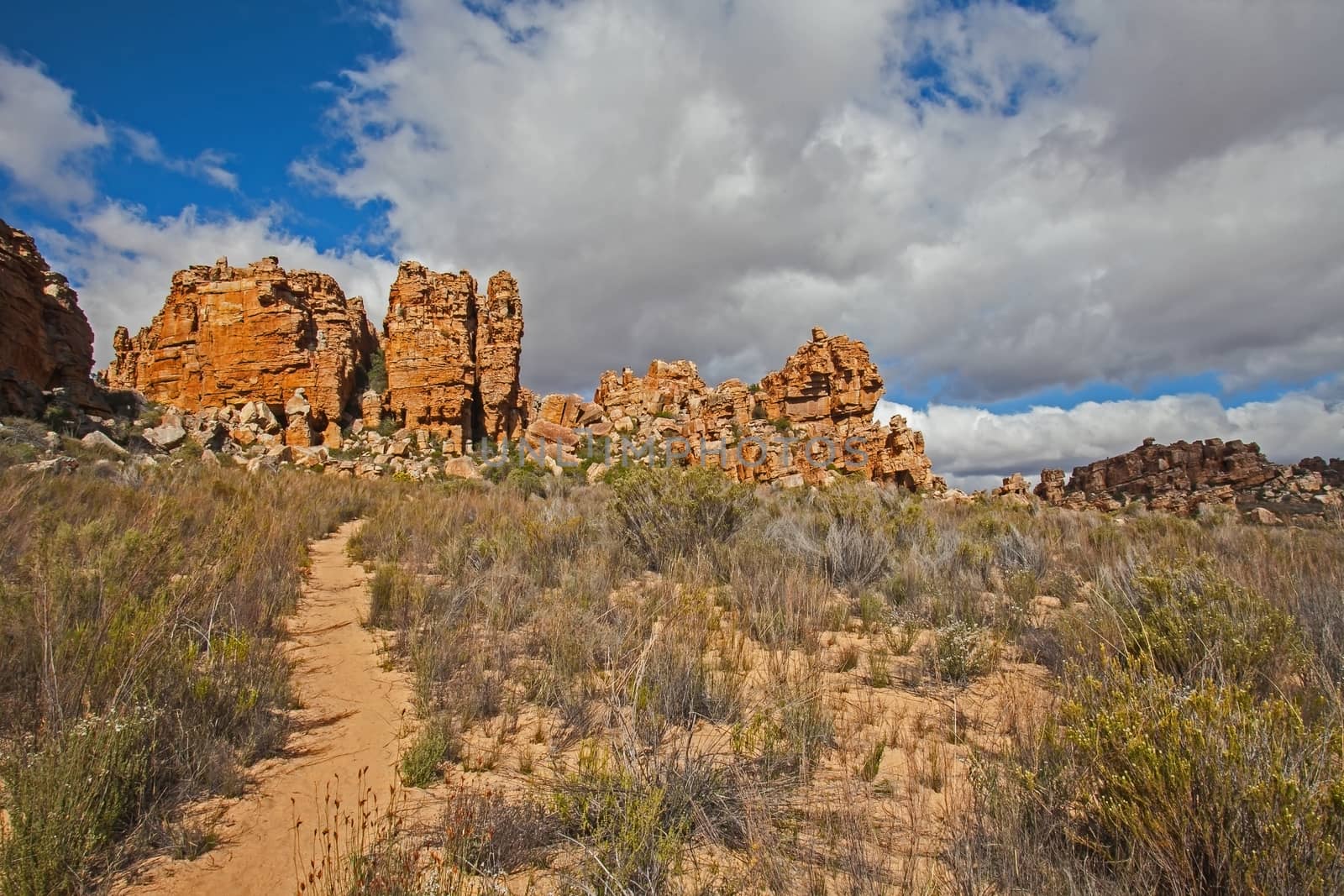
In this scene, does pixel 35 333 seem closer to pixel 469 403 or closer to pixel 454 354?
pixel 454 354

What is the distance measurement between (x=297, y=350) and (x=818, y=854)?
3874 cm

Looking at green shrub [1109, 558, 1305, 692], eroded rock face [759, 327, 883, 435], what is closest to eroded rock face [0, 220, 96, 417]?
green shrub [1109, 558, 1305, 692]

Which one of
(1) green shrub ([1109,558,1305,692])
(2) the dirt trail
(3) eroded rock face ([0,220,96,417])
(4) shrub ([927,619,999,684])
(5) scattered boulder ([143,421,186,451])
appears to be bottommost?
(2) the dirt trail

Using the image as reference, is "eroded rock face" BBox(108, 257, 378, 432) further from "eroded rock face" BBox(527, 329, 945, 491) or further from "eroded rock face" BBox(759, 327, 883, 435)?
"eroded rock face" BBox(759, 327, 883, 435)

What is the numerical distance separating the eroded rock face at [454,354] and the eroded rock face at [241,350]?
3691mm

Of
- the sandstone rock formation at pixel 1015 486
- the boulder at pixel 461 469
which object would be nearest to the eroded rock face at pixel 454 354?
the boulder at pixel 461 469

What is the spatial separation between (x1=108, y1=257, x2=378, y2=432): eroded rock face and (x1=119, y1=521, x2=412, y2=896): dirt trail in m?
33.5

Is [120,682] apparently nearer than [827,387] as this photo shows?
Yes

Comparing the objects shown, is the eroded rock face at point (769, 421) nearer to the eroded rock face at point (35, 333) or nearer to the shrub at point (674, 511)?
the shrub at point (674, 511)

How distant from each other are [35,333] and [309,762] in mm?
25053

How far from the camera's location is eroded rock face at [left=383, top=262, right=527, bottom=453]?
33875 mm

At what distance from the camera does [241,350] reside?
32875 millimetres

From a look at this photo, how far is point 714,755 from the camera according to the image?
2469mm

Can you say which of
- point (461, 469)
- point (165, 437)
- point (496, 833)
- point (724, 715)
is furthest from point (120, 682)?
point (461, 469)
